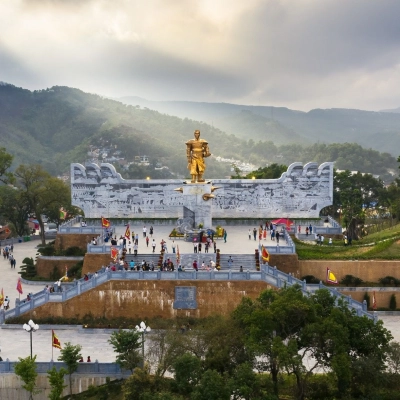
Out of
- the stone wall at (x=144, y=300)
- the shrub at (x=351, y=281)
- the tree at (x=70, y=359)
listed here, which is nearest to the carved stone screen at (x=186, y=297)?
the stone wall at (x=144, y=300)

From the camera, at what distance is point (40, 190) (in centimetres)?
3906

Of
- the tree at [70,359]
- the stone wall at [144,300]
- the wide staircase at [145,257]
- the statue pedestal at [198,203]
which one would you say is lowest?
the tree at [70,359]

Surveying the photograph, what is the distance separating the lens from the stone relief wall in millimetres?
36531

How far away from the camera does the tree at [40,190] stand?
1540 inches

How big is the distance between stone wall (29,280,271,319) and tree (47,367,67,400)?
20.1ft

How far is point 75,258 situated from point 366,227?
22708 millimetres

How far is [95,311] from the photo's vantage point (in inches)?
976

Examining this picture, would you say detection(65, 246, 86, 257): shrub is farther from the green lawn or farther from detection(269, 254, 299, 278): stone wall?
the green lawn

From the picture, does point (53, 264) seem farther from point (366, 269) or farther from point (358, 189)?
point (358, 189)

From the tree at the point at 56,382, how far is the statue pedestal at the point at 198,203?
14.8 metres

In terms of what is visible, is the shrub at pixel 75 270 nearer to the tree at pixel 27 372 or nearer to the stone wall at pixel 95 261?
the stone wall at pixel 95 261

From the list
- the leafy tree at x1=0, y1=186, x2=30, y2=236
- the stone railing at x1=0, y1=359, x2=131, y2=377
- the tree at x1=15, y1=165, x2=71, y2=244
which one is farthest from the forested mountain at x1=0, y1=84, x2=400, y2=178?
the stone railing at x1=0, y1=359, x2=131, y2=377

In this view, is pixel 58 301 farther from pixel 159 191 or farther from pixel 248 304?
pixel 159 191

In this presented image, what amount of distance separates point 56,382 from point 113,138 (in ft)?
288
